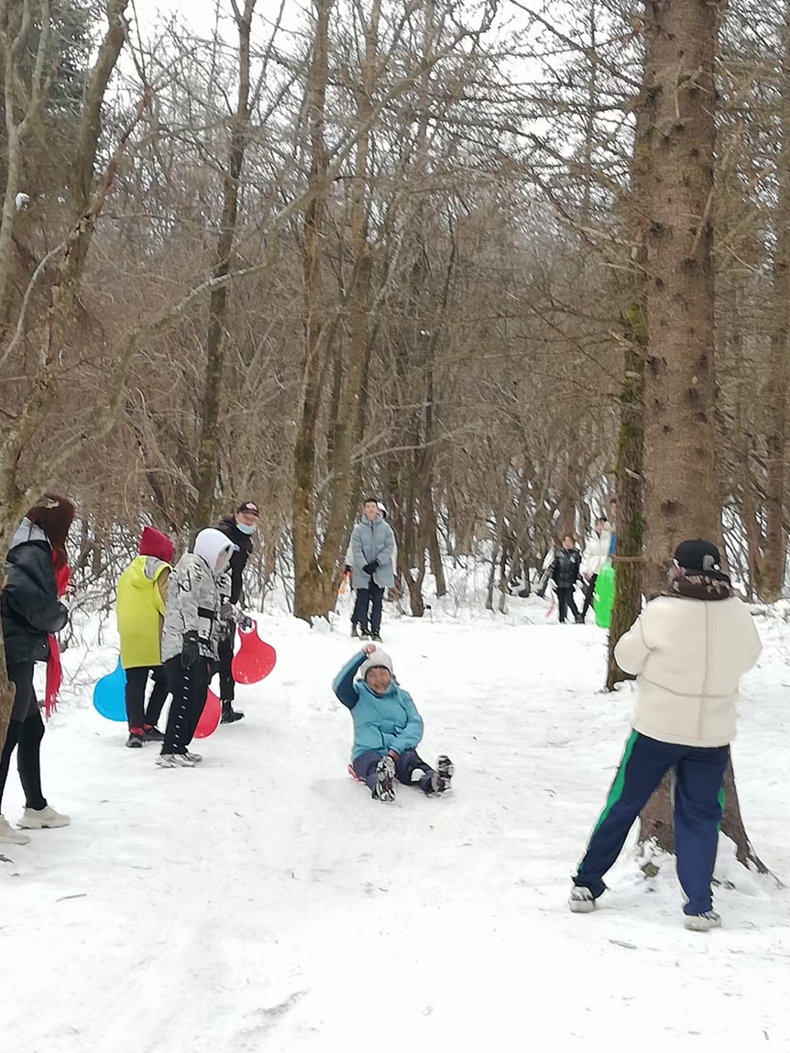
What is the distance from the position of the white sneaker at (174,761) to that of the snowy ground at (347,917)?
0.35 ft

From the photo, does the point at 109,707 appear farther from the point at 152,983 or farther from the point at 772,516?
the point at 772,516

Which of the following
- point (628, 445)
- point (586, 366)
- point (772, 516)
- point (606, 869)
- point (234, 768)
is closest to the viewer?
point (606, 869)

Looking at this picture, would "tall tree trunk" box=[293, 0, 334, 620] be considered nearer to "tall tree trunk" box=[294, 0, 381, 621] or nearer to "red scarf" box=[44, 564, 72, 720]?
"tall tree trunk" box=[294, 0, 381, 621]

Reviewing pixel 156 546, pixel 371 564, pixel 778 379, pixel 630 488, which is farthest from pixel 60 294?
pixel 778 379

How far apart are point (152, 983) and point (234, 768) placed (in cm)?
331

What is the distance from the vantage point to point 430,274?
70.9 ft

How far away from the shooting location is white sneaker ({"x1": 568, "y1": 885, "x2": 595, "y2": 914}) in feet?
15.3

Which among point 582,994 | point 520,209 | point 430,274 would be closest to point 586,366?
point 520,209

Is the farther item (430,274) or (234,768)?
(430,274)

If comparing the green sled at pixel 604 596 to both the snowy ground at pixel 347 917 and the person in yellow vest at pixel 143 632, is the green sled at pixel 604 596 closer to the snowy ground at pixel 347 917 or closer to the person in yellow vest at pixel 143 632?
the snowy ground at pixel 347 917

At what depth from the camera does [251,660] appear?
9.37 meters

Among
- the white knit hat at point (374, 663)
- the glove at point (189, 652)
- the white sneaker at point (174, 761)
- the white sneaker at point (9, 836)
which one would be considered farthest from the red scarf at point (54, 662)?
the white knit hat at point (374, 663)

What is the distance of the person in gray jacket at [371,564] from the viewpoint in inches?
551

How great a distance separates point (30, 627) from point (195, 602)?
2.25 m
